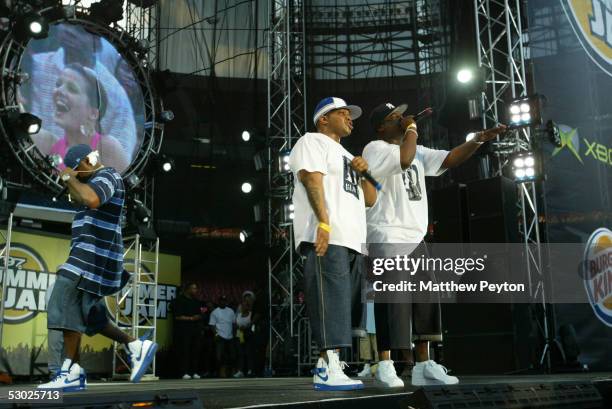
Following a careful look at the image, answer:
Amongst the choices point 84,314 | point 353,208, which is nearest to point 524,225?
point 353,208

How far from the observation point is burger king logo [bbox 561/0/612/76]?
806cm

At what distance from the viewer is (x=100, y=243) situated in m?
3.43

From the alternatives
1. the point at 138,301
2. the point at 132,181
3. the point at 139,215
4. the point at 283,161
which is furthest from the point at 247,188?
the point at 138,301

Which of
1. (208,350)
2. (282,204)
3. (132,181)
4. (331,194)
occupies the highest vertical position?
(132,181)

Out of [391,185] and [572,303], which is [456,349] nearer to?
[572,303]

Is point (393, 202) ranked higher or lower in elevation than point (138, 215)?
lower

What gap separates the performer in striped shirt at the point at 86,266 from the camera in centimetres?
326

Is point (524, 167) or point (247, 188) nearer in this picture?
point (524, 167)

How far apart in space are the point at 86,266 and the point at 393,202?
1623 mm

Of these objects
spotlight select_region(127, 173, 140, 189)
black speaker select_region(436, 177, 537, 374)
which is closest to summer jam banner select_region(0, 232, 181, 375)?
spotlight select_region(127, 173, 140, 189)

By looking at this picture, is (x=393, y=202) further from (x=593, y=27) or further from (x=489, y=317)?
(x=593, y=27)

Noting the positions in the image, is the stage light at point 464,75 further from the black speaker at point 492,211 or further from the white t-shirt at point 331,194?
the white t-shirt at point 331,194

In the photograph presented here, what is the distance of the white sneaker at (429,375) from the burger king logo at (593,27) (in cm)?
600

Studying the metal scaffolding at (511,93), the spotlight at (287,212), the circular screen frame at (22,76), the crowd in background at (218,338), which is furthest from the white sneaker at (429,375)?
the spotlight at (287,212)
